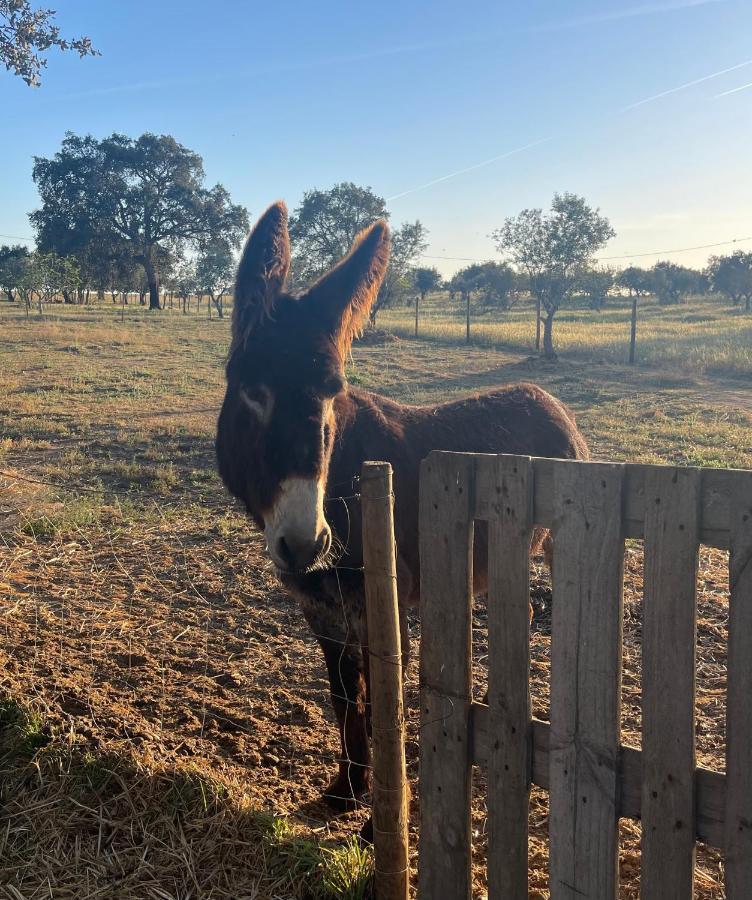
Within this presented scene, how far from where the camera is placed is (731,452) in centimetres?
976

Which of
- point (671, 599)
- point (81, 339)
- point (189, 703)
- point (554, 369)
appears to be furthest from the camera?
point (81, 339)

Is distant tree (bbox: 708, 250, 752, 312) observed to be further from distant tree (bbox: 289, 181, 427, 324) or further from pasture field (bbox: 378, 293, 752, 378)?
distant tree (bbox: 289, 181, 427, 324)

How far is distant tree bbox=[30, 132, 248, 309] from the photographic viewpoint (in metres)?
45.5

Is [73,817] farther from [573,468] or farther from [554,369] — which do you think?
[554,369]

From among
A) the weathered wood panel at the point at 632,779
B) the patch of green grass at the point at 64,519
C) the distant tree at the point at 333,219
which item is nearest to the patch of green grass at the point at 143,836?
the weathered wood panel at the point at 632,779

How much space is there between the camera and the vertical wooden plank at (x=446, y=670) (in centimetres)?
208

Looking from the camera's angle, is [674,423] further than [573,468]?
Yes

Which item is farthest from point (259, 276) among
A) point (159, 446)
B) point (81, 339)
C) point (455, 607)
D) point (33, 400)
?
point (81, 339)

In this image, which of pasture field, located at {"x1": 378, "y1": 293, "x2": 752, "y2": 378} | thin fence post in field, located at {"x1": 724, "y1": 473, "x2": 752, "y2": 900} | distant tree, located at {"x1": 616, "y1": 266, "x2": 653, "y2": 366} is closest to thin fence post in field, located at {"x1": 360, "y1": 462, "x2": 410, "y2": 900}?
thin fence post in field, located at {"x1": 724, "y1": 473, "x2": 752, "y2": 900}

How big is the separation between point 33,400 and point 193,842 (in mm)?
12625

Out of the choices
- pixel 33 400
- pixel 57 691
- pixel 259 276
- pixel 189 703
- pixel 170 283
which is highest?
pixel 170 283

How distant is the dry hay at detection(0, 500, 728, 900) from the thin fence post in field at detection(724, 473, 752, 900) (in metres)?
1.17

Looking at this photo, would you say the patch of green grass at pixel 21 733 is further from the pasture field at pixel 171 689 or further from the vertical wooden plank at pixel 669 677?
the vertical wooden plank at pixel 669 677

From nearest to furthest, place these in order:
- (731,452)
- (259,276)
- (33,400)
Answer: (259,276) → (731,452) → (33,400)
